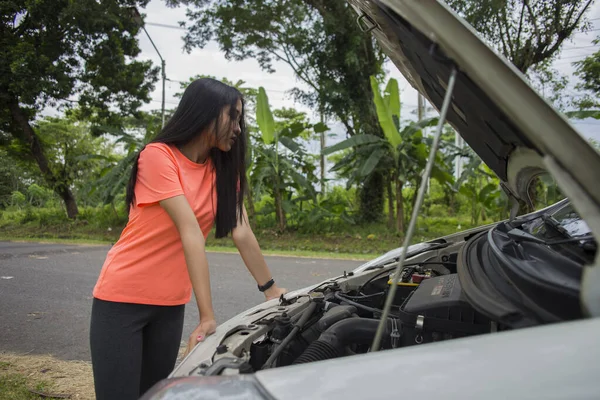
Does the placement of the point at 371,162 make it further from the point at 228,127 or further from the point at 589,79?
the point at 228,127

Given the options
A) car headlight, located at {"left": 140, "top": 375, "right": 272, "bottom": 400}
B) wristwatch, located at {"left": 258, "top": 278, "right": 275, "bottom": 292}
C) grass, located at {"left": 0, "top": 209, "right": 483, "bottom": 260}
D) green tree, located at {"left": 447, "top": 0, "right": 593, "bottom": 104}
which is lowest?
grass, located at {"left": 0, "top": 209, "right": 483, "bottom": 260}

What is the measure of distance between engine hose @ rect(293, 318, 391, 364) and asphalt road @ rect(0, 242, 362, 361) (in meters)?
3.03

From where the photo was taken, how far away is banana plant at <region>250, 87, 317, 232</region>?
11367mm

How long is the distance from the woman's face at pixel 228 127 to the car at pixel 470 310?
2.16ft

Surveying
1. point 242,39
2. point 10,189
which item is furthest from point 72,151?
point 242,39

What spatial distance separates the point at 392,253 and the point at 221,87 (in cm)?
176

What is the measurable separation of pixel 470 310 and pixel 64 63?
17.0 metres

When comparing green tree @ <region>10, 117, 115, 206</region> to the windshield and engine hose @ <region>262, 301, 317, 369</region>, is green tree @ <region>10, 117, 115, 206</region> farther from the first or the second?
the windshield

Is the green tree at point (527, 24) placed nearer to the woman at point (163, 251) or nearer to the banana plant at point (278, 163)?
the banana plant at point (278, 163)

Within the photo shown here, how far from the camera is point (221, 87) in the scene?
6.57ft

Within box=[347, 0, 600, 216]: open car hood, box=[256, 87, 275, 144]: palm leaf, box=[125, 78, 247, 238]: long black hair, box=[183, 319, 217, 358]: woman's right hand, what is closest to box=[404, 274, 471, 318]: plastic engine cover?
box=[347, 0, 600, 216]: open car hood

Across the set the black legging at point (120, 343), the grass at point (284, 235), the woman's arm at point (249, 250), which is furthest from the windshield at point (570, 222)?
the grass at point (284, 235)

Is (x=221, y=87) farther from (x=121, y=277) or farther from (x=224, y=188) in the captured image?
(x=121, y=277)

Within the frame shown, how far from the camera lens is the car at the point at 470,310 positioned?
103 cm
